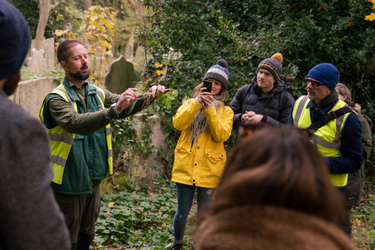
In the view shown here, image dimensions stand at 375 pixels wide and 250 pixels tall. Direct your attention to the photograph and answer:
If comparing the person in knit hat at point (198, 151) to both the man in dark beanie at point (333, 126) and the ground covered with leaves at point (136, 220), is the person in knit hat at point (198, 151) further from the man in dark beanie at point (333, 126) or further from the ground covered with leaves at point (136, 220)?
the man in dark beanie at point (333, 126)

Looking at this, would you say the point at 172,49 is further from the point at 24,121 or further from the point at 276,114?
the point at 24,121

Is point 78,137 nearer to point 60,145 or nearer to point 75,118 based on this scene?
point 60,145

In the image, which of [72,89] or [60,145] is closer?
[60,145]

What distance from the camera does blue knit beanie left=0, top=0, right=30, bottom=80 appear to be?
40.5 inches

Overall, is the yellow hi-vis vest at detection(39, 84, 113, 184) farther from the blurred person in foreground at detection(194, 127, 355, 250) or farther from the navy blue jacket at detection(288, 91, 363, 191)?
the navy blue jacket at detection(288, 91, 363, 191)

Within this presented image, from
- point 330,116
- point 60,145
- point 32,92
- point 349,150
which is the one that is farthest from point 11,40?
point 32,92

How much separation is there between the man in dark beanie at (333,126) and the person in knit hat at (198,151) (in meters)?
0.90

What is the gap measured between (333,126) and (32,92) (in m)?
3.77

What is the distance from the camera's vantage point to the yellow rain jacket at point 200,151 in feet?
10.5

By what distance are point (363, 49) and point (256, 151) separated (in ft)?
19.4

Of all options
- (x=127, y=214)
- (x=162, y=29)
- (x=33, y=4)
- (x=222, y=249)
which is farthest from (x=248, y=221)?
(x=33, y=4)

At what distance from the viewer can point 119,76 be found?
19.5 ft

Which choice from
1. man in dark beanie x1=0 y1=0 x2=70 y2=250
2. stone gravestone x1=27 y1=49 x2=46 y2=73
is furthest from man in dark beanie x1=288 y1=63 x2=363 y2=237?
stone gravestone x1=27 y1=49 x2=46 y2=73

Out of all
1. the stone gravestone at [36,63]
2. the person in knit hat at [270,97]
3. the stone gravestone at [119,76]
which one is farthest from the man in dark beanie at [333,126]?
the stone gravestone at [36,63]
